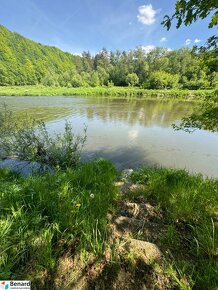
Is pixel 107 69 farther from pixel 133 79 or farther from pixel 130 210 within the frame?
pixel 130 210

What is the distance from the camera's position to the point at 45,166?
18.7ft

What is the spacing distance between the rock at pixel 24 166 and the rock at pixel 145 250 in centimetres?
410

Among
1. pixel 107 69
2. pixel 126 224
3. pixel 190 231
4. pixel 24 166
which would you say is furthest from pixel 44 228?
pixel 107 69

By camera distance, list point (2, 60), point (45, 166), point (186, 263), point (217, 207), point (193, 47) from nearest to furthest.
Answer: point (186, 263) → point (217, 207) → point (193, 47) → point (45, 166) → point (2, 60)

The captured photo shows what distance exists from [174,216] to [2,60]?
112 meters

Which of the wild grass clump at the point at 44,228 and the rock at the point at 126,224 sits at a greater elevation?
the wild grass clump at the point at 44,228

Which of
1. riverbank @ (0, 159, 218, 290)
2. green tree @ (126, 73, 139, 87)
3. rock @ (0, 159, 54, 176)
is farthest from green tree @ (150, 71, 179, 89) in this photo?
riverbank @ (0, 159, 218, 290)

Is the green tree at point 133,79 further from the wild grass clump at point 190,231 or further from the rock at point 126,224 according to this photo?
the rock at point 126,224

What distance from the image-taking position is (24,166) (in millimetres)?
5828

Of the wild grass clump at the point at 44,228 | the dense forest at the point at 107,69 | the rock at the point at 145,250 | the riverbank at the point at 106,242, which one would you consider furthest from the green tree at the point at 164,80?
the rock at the point at 145,250

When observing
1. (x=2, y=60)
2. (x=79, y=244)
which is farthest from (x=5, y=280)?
(x=2, y=60)

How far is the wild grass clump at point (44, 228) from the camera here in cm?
167

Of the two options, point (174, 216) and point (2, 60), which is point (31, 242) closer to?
point (174, 216)

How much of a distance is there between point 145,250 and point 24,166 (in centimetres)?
510
